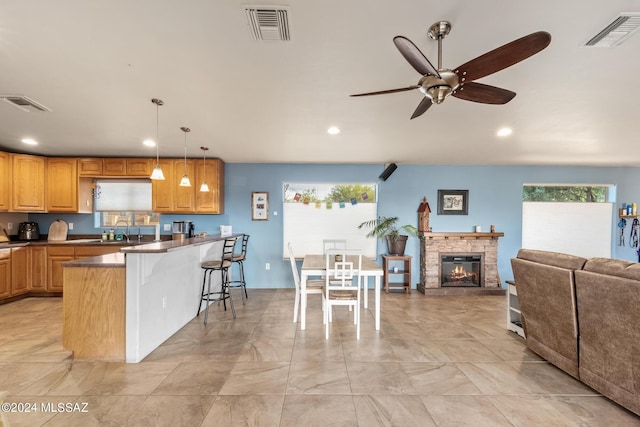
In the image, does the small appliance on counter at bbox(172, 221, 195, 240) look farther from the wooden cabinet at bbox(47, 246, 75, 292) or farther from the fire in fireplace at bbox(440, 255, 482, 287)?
the fire in fireplace at bbox(440, 255, 482, 287)

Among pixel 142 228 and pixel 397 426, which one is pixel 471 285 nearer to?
pixel 397 426

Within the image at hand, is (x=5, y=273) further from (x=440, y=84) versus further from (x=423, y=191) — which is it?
(x=423, y=191)

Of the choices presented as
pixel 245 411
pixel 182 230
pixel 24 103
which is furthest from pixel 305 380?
pixel 24 103

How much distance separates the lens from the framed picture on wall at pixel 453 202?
5.37 metres

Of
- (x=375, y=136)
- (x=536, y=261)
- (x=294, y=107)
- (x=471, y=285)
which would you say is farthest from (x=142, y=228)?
(x=471, y=285)

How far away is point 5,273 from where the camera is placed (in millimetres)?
4027

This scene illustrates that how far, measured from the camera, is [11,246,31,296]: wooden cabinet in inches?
163

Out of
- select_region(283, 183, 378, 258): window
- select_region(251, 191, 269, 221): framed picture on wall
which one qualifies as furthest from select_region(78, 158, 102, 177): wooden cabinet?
select_region(283, 183, 378, 258): window

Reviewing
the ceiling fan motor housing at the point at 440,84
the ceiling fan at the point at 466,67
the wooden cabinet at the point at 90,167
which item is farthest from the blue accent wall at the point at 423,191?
the ceiling fan motor housing at the point at 440,84

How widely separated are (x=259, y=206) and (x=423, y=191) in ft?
10.3

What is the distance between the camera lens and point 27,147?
423 centimetres

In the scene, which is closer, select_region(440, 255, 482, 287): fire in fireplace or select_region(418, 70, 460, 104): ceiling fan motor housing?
select_region(418, 70, 460, 104): ceiling fan motor housing

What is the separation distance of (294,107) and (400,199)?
3277 mm

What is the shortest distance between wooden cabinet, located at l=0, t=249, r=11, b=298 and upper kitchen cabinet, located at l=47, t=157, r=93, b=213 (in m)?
0.85
